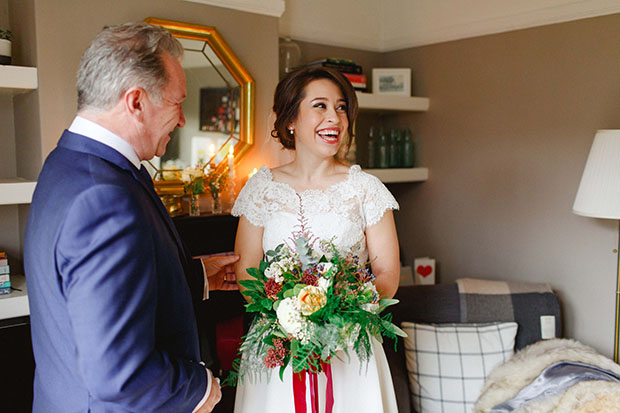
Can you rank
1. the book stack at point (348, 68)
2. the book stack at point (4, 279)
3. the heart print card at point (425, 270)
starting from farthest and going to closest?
the heart print card at point (425, 270) < the book stack at point (348, 68) < the book stack at point (4, 279)

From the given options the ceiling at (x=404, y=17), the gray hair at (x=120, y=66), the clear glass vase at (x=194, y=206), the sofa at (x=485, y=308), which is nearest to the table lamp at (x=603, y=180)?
the sofa at (x=485, y=308)

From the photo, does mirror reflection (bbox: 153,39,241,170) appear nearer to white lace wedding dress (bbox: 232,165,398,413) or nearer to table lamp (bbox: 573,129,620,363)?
white lace wedding dress (bbox: 232,165,398,413)

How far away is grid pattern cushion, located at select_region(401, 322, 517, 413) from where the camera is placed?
2.67 metres

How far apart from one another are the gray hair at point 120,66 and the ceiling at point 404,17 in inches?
76.1

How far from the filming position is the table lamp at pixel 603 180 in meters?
2.52

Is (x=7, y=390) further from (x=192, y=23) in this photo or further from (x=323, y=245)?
(x=192, y=23)

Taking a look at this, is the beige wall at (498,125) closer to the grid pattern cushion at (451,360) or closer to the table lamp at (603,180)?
the table lamp at (603,180)

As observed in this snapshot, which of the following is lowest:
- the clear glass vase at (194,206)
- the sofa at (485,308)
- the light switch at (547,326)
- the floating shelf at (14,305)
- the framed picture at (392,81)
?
the light switch at (547,326)

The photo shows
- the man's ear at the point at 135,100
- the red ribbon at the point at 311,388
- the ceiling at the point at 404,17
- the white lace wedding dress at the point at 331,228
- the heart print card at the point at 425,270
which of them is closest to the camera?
the man's ear at the point at 135,100

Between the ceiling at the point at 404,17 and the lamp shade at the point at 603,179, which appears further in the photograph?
the ceiling at the point at 404,17

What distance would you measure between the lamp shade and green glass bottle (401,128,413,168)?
4.74ft

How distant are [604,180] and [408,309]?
114 centimetres

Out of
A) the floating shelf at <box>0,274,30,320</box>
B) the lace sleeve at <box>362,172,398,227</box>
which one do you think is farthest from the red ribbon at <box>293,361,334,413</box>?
the floating shelf at <box>0,274,30,320</box>

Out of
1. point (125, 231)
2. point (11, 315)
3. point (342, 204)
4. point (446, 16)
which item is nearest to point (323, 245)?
point (342, 204)
